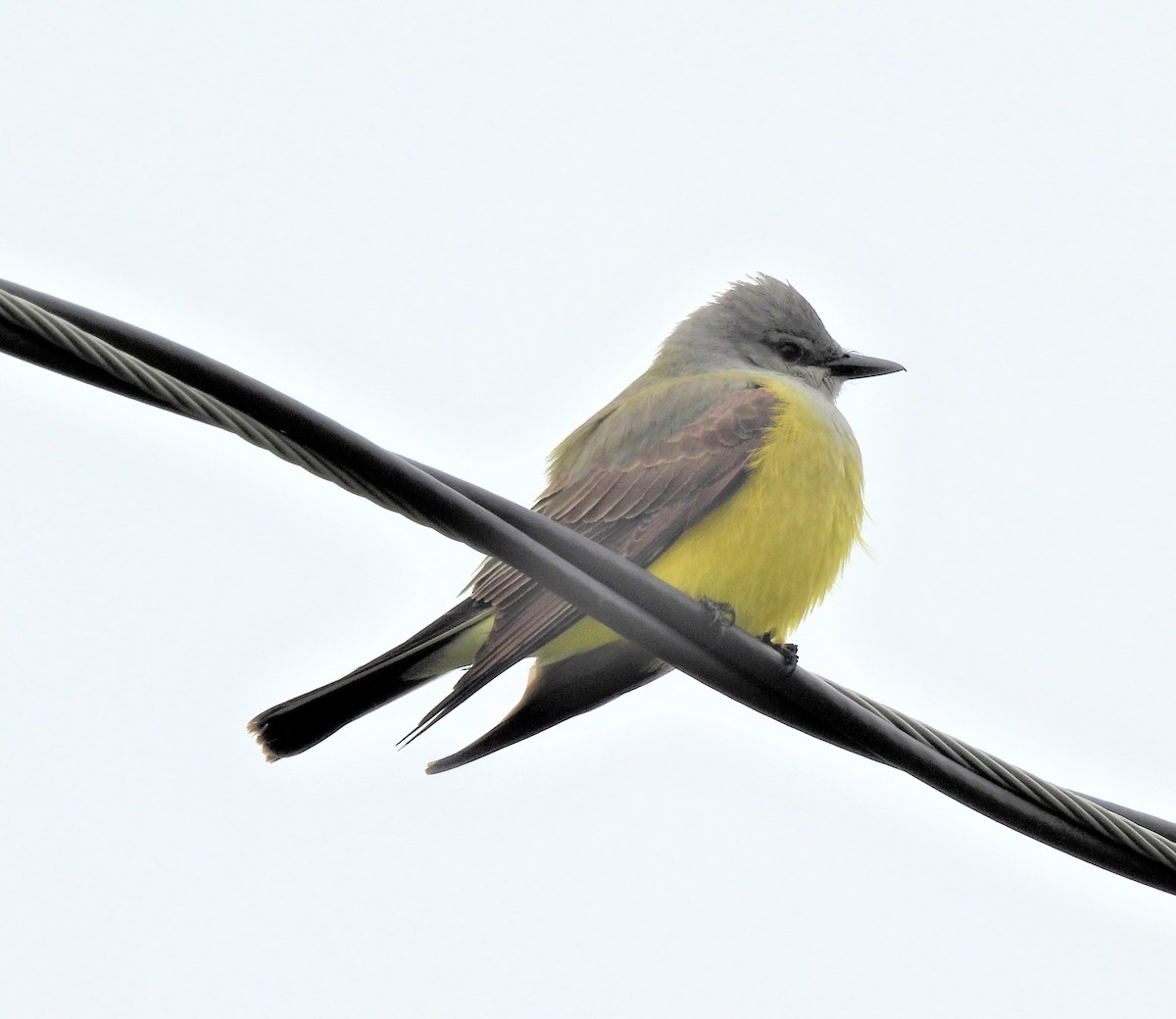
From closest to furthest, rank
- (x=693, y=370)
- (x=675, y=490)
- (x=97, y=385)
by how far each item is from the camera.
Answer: (x=97, y=385) < (x=675, y=490) < (x=693, y=370)

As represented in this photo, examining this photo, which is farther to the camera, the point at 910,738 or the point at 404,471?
the point at 910,738

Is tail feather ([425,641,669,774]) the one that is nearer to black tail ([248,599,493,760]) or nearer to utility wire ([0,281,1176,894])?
black tail ([248,599,493,760])

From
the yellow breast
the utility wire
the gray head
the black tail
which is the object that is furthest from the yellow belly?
the utility wire

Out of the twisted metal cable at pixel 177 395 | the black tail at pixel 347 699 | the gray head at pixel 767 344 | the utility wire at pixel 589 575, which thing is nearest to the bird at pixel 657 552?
the black tail at pixel 347 699

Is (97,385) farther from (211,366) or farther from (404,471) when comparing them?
(404,471)

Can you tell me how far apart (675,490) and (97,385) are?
2.87 metres

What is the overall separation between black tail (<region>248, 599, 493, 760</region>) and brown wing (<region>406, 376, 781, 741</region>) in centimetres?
25

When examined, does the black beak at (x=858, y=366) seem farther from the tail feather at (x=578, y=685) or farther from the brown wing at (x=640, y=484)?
the tail feather at (x=578, y=685)

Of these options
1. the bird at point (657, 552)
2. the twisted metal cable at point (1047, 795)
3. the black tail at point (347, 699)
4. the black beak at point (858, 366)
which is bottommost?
the twisted metal cable at point (1047, 795)

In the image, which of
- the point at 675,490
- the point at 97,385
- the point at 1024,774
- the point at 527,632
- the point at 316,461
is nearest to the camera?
the point at 97,385

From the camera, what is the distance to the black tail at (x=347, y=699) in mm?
5145

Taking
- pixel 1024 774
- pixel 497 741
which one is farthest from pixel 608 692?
pixel 1024 774

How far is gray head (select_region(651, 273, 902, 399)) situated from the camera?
22.3 ft

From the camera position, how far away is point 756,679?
3871mm
